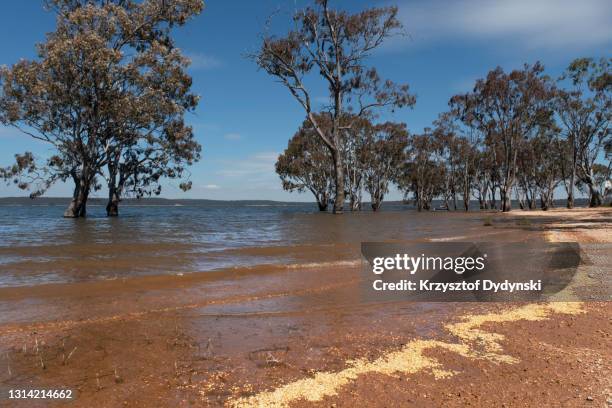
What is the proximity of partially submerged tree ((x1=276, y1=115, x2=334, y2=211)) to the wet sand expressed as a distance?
43.2 metres

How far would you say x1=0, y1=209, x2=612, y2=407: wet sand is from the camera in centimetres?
307

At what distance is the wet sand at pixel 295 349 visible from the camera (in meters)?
3.07

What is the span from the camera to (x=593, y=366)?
3.49m

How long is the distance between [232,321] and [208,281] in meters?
2.68

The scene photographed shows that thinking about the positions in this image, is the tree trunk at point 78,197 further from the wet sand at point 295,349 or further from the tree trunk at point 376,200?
Result: the tree trunk at point 376,200

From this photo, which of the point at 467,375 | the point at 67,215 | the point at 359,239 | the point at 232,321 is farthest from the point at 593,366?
the point at 67,215

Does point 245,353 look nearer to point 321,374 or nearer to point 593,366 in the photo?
point 321,374

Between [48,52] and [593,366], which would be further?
[48,52]

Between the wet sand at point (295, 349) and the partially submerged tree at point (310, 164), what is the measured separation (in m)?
43.2

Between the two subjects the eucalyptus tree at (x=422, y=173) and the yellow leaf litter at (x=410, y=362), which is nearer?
the yellow leaf litter at (x=410, y=362)

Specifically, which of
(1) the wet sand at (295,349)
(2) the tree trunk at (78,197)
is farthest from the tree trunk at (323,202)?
(1) the wet sand at (295,349)

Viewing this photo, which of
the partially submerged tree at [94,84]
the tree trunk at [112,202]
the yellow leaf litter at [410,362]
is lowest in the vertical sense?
the yellow leaf litter at [410,362]

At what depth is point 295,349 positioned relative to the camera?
3.98 metres

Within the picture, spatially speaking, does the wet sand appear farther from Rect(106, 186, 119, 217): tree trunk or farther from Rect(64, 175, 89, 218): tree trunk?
Rect(106, 186, 119, 217): tree trunk
